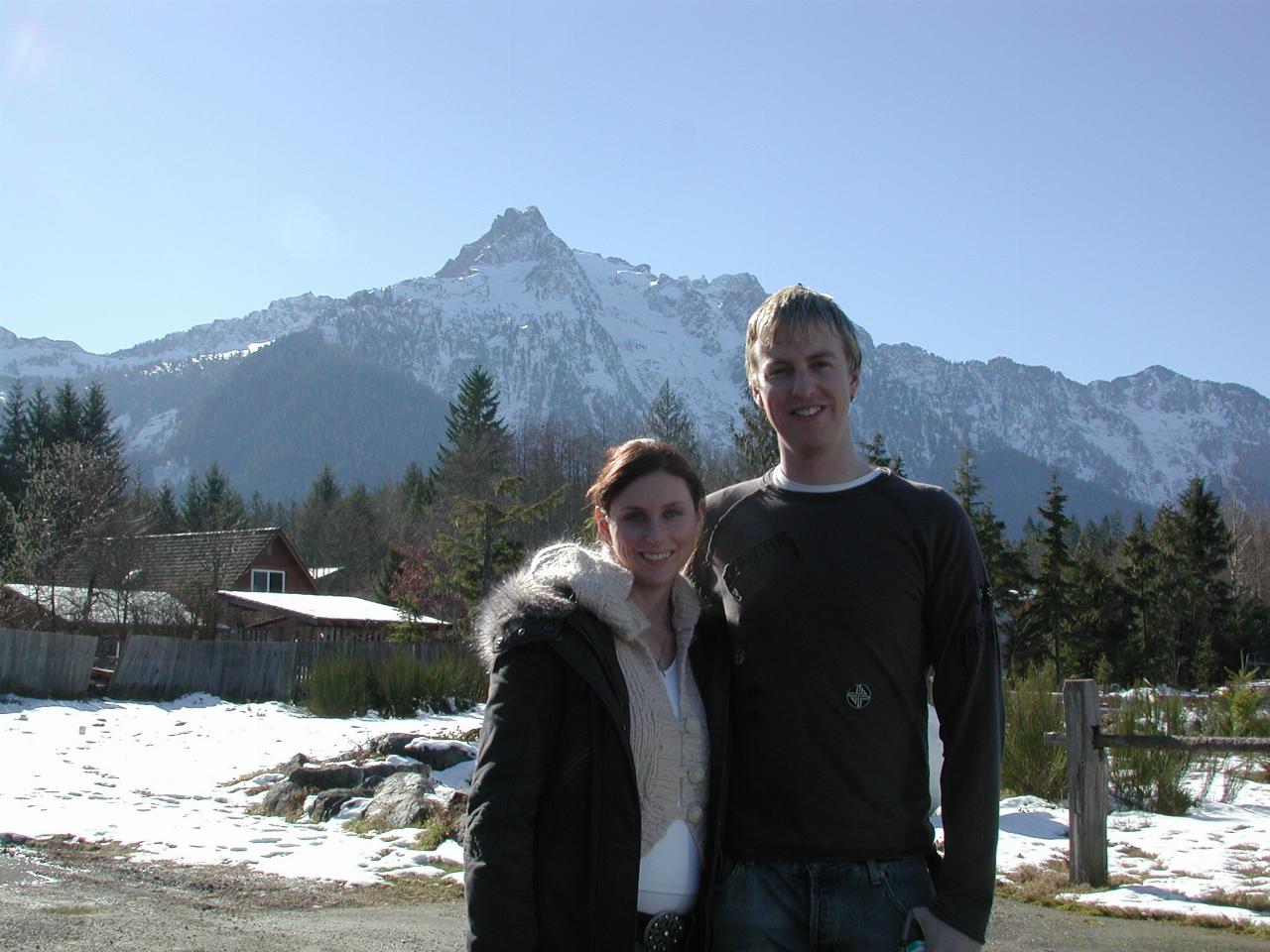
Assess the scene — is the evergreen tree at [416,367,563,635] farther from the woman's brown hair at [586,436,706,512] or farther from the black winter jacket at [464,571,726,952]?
Result: the black winter jacket at [464,571,726,952]

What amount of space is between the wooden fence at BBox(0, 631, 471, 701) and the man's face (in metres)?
15.9

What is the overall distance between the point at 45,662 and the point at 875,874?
797 inches

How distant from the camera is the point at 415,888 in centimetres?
623

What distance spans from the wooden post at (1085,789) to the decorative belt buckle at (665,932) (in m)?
5.10

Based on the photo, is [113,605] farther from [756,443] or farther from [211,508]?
[211,508]

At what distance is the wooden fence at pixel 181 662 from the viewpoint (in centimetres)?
1889

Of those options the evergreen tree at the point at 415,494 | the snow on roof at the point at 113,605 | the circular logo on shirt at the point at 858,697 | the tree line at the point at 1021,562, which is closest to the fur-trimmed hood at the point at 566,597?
the circular logo on shirt at the point at 858,697

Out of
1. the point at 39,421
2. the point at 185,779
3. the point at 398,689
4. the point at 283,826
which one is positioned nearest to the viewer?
the point at 283,826

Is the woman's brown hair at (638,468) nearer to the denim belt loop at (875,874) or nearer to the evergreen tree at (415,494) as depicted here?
the denim belt loop at (875,874)

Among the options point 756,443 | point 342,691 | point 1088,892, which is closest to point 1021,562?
point 756,443

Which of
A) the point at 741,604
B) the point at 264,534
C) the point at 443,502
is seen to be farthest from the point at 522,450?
the point at 741,604

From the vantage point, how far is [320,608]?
3184cm

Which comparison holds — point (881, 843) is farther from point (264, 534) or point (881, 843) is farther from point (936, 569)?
point (264, 534)

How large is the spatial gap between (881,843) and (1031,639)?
2897cm
